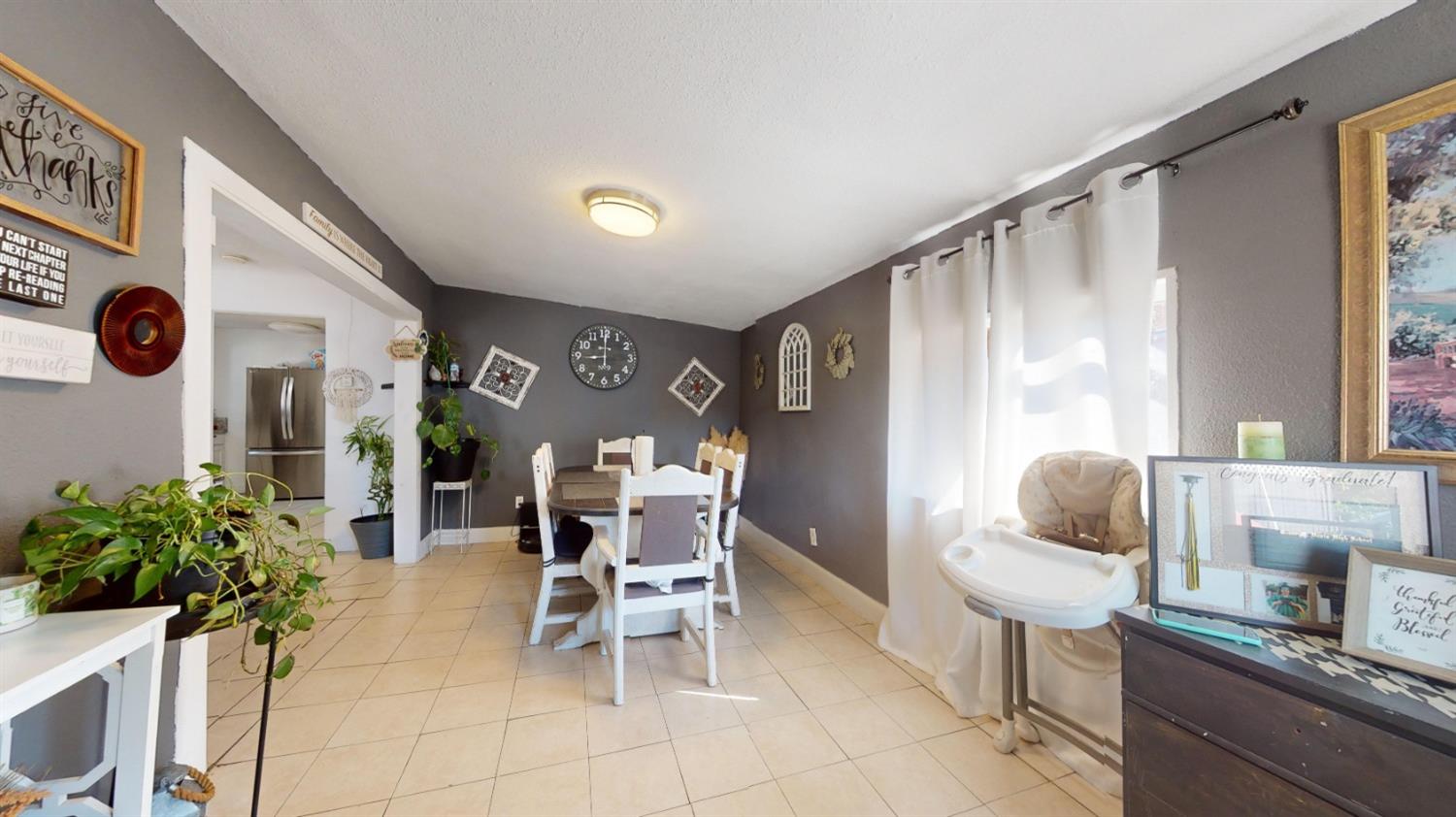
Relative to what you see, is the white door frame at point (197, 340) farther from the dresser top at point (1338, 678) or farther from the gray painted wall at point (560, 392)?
the gray painted wall at point (560, 392)

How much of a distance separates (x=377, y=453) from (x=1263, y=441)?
16.3 feet

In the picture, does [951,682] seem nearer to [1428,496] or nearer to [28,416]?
[1428,496]

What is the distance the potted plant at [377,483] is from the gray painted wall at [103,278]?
2.72 m

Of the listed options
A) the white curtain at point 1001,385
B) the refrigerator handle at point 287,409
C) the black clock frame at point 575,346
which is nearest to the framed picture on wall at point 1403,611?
the white curtain at point 1001,385

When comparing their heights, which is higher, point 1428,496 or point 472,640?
point 1428,496

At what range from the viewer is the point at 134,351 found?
112 centimetres

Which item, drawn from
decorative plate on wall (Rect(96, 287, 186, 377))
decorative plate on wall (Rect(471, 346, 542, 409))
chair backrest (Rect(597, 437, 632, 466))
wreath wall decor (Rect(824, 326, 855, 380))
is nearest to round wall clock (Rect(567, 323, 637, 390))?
decorative plate on wall (Rect(471, 346, 542, 409))

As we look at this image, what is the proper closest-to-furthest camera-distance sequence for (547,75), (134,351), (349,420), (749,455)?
(134,351) < (547,75) < (349,420) < (749,455)

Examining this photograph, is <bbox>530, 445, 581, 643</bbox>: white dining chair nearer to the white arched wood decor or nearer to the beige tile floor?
the beige tile floor

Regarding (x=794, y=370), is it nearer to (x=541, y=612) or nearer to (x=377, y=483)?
(x=541, y=612)

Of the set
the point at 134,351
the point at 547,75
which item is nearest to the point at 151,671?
the point at 134,351

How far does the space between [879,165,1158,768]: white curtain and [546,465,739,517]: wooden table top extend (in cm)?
104

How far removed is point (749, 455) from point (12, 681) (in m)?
4.34

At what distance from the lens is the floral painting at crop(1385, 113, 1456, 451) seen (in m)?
0.99
